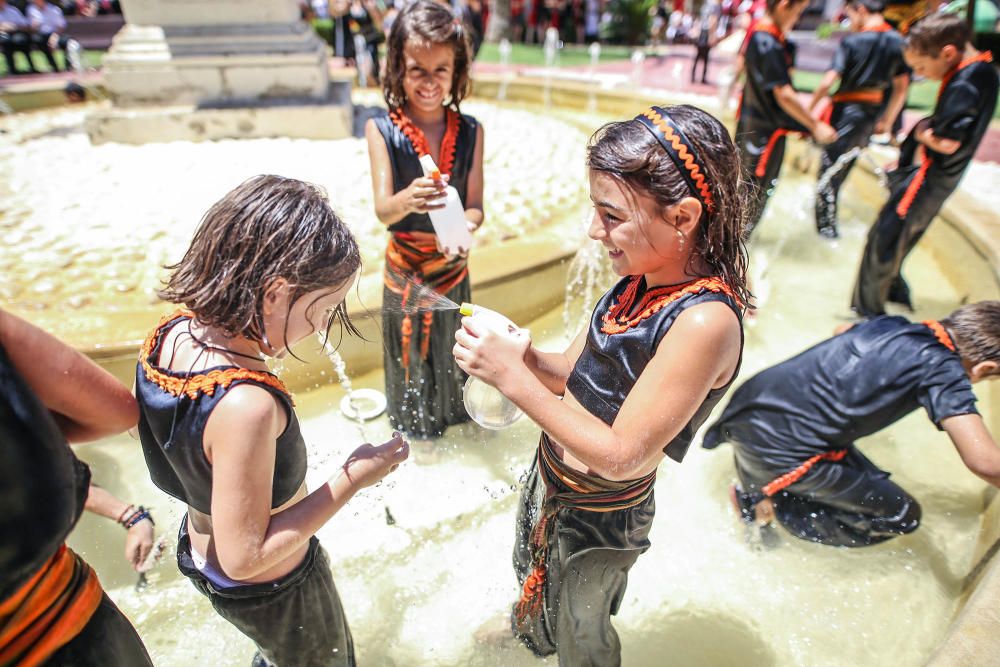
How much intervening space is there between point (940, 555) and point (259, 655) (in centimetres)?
304

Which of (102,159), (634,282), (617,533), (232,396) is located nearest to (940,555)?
(617,533)

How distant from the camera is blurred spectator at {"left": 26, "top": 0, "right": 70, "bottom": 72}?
1359 cm

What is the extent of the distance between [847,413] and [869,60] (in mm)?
4053

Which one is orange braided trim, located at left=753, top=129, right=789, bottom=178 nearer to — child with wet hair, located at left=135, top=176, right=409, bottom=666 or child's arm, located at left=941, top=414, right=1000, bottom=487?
child's arm, located at left=941, top=414, right=1000, bottom=487

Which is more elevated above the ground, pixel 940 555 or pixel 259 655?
pixel 259 655

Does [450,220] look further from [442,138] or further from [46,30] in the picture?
[46,30]

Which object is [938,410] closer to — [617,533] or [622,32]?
[617,533]

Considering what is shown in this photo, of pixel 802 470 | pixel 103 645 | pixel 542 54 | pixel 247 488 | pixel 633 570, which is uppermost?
pixel 247 488

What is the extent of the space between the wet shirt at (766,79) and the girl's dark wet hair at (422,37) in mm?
3050

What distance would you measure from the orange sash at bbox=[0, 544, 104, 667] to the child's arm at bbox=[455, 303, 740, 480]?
96 centimetres

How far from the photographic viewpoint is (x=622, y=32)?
20.2 metres

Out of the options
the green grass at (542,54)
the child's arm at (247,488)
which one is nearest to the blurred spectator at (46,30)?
the green grass at (542,54)

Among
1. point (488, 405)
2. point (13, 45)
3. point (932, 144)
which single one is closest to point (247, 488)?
point (488, 405)

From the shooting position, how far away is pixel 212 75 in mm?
6012
